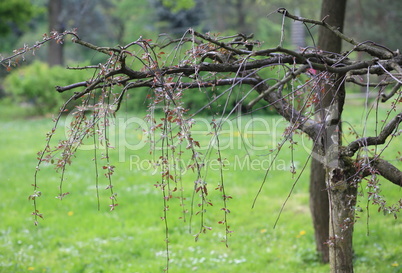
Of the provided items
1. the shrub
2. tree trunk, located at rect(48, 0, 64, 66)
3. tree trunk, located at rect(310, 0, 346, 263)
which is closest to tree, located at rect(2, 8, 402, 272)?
tree trunk, located at rect(310, 0, 346, 263)

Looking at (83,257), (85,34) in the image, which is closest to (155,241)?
(83,257)

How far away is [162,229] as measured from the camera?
250 inches

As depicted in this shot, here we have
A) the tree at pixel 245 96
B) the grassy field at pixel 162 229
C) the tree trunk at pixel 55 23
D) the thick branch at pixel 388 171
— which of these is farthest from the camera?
the tree trunk at pixel 55 23

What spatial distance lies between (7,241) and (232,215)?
121 inches

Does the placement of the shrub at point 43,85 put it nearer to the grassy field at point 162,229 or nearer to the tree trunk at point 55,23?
the tree trunk at point 55,23

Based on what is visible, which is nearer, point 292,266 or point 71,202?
point 292,266

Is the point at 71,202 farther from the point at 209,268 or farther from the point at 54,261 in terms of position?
the point at 209,268

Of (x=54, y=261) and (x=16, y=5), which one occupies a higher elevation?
(x=16, y=5)

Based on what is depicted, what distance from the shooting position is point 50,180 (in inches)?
340

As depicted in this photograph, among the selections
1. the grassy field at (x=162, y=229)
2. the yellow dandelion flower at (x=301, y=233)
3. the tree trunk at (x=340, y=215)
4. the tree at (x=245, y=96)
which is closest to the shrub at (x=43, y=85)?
the grassy field at (x=162, y=229)

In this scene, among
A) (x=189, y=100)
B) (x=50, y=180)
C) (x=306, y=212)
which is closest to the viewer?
(x=306, y=212)

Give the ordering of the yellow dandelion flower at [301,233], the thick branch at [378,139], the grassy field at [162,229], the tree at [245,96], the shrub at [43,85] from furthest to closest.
→ the shrub at [43,85], the yellow dandelion flower at [301,233], the grassy field at [162,229], the thick branch at [378,139], the tree at [245,96]

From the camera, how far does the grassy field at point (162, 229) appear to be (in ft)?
17.3

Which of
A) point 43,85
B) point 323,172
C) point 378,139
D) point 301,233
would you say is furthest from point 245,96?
point 43,85
